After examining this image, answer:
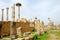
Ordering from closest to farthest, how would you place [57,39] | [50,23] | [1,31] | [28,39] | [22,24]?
[28,39], [57,39], [1,31], [22,24], [50,23]

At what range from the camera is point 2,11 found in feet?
130

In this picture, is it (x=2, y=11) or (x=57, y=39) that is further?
(x=2, y=11)

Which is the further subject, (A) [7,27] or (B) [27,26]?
(B) [27,26]

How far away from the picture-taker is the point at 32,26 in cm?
3209

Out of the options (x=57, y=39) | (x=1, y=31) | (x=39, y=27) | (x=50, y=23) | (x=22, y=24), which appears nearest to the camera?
(x=57, y=39)

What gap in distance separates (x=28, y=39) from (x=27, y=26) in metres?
17.0

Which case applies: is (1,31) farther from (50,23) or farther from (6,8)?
(6,8)

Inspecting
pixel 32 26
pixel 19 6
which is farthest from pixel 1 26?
pixel 19 6

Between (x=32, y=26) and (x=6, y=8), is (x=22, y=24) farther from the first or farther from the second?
(x=6, y=8)

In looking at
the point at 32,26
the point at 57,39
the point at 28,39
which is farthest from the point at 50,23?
the point at 28,39

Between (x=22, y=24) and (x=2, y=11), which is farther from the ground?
(x=2, y=11)

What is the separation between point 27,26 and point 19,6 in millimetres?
5774

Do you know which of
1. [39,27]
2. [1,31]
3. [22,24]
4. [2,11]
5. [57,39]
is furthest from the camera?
[2,11]

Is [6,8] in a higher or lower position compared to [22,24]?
higher
